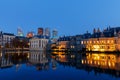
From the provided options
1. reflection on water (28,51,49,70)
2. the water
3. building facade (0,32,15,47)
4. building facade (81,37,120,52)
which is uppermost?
building facade (0,32,15,47)

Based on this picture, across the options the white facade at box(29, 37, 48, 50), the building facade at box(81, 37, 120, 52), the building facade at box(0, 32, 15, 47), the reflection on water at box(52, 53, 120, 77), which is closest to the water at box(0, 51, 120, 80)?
the reflection on water at box(52, 53, 120, 77)

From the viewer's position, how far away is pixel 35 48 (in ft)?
418

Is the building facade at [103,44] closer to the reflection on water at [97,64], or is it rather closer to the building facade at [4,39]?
the reflection on water at [97,64]

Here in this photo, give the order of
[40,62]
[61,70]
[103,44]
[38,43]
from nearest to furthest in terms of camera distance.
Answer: [61,70] → [40,62] → [103,44] → [38,43]

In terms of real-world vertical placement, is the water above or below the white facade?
below

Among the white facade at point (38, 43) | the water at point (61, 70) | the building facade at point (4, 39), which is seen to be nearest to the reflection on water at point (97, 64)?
the water at point (61, 70)

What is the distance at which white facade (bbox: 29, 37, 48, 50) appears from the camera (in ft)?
409

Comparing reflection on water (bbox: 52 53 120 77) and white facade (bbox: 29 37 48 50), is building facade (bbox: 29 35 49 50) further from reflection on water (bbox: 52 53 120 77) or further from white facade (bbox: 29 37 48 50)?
reflection on water (bbox: 52 53 120 77)

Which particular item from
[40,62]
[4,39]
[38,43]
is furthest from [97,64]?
[4,39]

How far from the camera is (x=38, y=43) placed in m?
125

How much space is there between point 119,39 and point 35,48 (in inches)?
2415

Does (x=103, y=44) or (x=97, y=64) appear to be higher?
(x=103, y=44)

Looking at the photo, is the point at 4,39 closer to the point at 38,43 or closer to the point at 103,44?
the point at 38,43

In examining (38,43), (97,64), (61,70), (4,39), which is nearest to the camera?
(61,70)
